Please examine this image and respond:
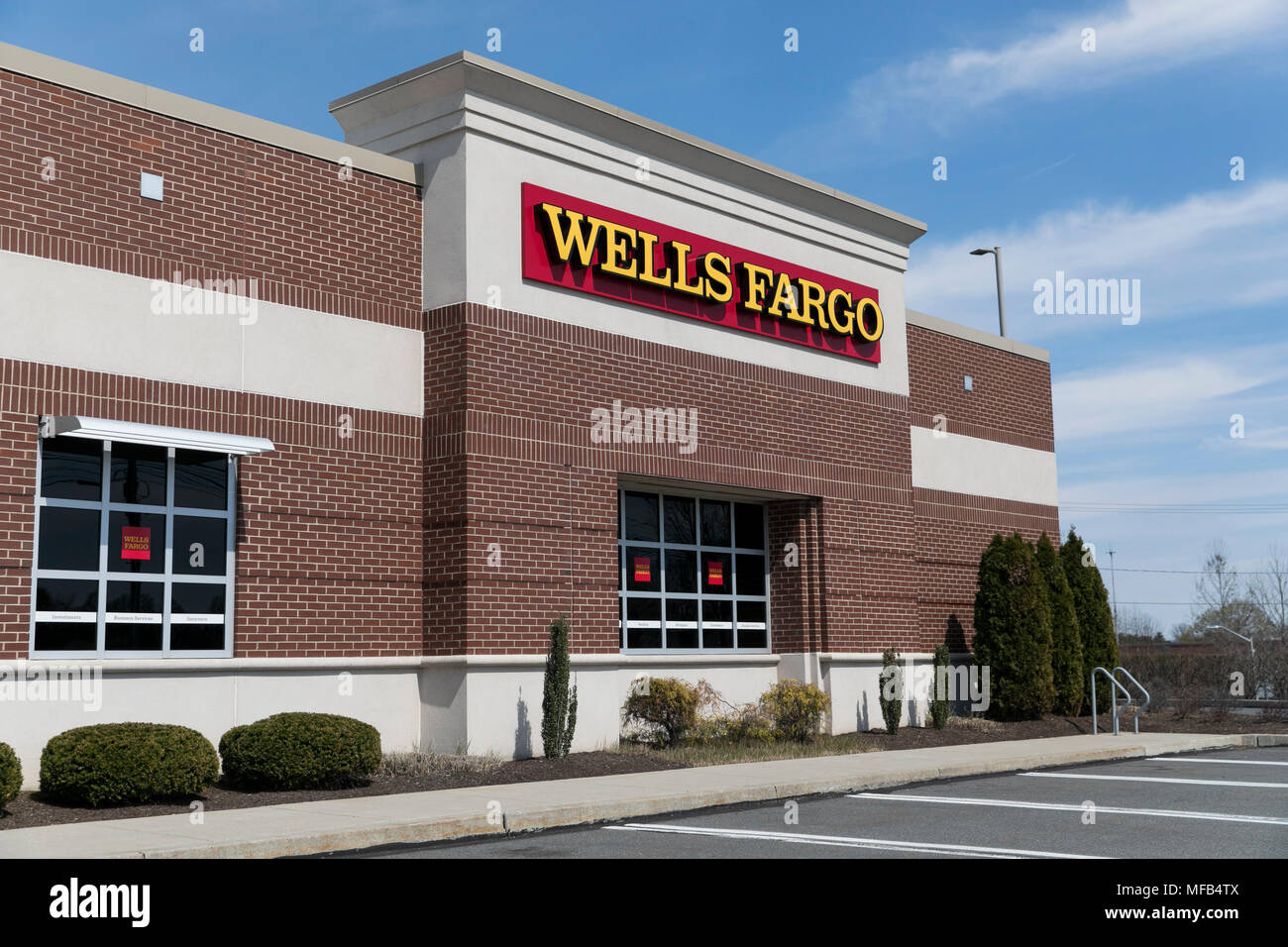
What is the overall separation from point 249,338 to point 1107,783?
10907 mm

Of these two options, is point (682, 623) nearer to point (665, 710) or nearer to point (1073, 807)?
point (665, 710)

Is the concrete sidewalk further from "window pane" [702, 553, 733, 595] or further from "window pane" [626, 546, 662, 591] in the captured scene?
"window pane" [702, 553, 733, 595]

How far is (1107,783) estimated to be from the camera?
14.6 meters

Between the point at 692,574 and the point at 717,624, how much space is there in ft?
3.06

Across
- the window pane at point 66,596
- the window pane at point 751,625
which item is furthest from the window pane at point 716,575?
the window pane at point 66,596

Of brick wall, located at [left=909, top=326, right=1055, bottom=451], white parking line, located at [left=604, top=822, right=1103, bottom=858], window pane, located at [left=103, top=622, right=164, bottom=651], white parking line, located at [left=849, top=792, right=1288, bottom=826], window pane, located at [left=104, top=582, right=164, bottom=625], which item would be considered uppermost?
brick wall, located at [left=909, top=326, right=1055, bottom=451]

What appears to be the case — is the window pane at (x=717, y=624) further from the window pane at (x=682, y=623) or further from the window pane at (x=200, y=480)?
the window pane at (x=200, y=480)

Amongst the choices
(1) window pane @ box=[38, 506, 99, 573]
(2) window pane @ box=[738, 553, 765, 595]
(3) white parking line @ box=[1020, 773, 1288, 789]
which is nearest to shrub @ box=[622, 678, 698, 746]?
(2) window pane @ box=[738, 553, 765, 595]

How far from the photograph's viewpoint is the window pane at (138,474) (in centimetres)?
1380

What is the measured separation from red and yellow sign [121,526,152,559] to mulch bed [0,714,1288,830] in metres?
2.62

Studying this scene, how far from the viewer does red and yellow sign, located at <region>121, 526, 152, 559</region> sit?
1377cm

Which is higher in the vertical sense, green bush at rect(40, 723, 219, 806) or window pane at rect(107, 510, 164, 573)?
window pane at rect(107, 510, 164, 573)
